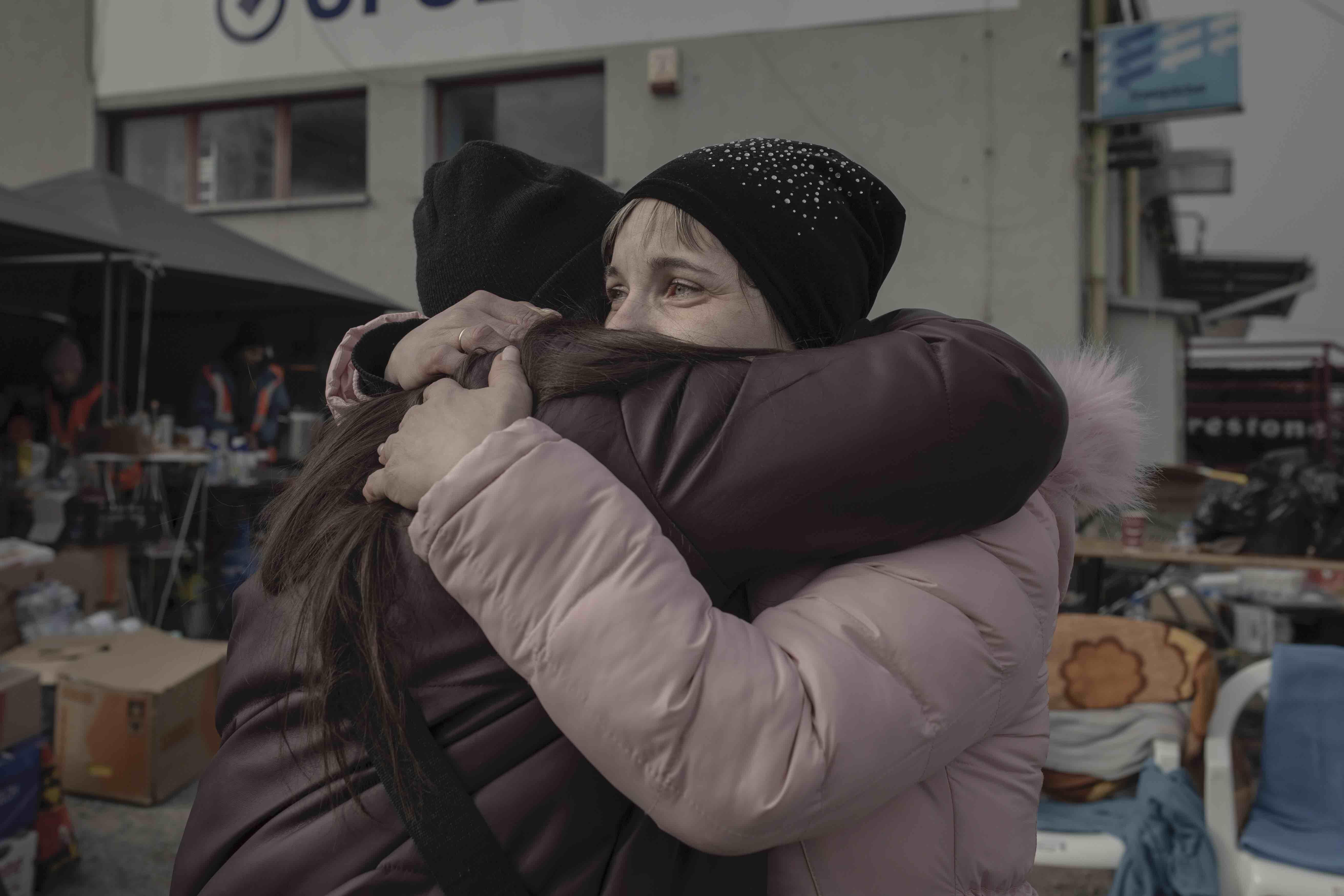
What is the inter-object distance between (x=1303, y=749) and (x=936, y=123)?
256 inches

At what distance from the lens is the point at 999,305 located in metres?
7.95

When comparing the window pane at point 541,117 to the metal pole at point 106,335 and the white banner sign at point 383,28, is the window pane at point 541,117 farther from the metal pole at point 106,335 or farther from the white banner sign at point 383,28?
the metal pole at point 106,335

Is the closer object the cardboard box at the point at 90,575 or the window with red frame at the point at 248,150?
the cardboard box at the point at 90,575

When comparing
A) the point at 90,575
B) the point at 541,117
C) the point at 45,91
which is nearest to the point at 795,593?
the point at 90,575

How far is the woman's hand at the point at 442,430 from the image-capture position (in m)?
0.77

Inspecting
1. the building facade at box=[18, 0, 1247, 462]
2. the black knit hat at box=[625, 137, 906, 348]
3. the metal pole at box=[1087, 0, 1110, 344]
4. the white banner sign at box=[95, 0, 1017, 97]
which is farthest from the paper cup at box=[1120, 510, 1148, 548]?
the white banner sign at box=[95, 0, 1017, 97]

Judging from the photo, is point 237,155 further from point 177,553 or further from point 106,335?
point 177,553

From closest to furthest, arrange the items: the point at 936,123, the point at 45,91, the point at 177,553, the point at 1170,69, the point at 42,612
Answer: the point at 42,612 < the point at 177,553 < the point at 1170,69 < the point at 936,123 < the point at 45,91

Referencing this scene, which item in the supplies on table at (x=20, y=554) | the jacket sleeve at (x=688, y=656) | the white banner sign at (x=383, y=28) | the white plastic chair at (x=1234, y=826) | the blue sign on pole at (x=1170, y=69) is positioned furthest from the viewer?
the white banner sign at (x=383, y=28)

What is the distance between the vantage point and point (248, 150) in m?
10.0

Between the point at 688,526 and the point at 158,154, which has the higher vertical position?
the point at 158,154

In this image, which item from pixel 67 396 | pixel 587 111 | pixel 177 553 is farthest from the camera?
pixel 587 111

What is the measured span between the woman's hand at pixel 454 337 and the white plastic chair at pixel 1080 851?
7.78ft

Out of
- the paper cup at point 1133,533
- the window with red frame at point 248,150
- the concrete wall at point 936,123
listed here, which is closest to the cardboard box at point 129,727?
the paper cup at point 1133,533
